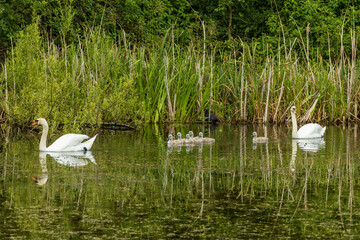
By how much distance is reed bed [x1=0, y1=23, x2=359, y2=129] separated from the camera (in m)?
13.7

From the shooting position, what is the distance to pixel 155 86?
1641 centimetres

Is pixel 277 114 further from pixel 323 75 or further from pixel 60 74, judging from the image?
pixel 60 74

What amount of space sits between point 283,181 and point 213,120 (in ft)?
30.3

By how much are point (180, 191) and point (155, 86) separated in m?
9.07

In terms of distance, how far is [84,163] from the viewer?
948 centimetres

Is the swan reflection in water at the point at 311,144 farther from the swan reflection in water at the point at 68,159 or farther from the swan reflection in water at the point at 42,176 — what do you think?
the swan reflection in water at the point at 42,176

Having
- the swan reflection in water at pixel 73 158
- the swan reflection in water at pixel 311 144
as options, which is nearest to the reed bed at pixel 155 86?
the swan reflection in water at pixel 73 158

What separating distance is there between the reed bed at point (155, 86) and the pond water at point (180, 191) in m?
1.97

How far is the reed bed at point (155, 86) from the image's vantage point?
1368 cm

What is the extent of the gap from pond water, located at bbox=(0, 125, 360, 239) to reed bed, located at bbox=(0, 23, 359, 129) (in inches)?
77.7

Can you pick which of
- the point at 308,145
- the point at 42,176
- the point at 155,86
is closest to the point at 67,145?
the point at 42,176

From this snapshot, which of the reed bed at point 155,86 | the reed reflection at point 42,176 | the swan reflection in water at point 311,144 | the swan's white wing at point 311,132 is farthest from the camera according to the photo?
the reed bed at point 155,86

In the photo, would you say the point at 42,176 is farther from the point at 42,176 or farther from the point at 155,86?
the point at 155,86

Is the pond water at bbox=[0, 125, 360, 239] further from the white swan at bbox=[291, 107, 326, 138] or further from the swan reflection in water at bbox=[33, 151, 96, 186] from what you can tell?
the white swan at bbox=[291, 107, 326, 138]
